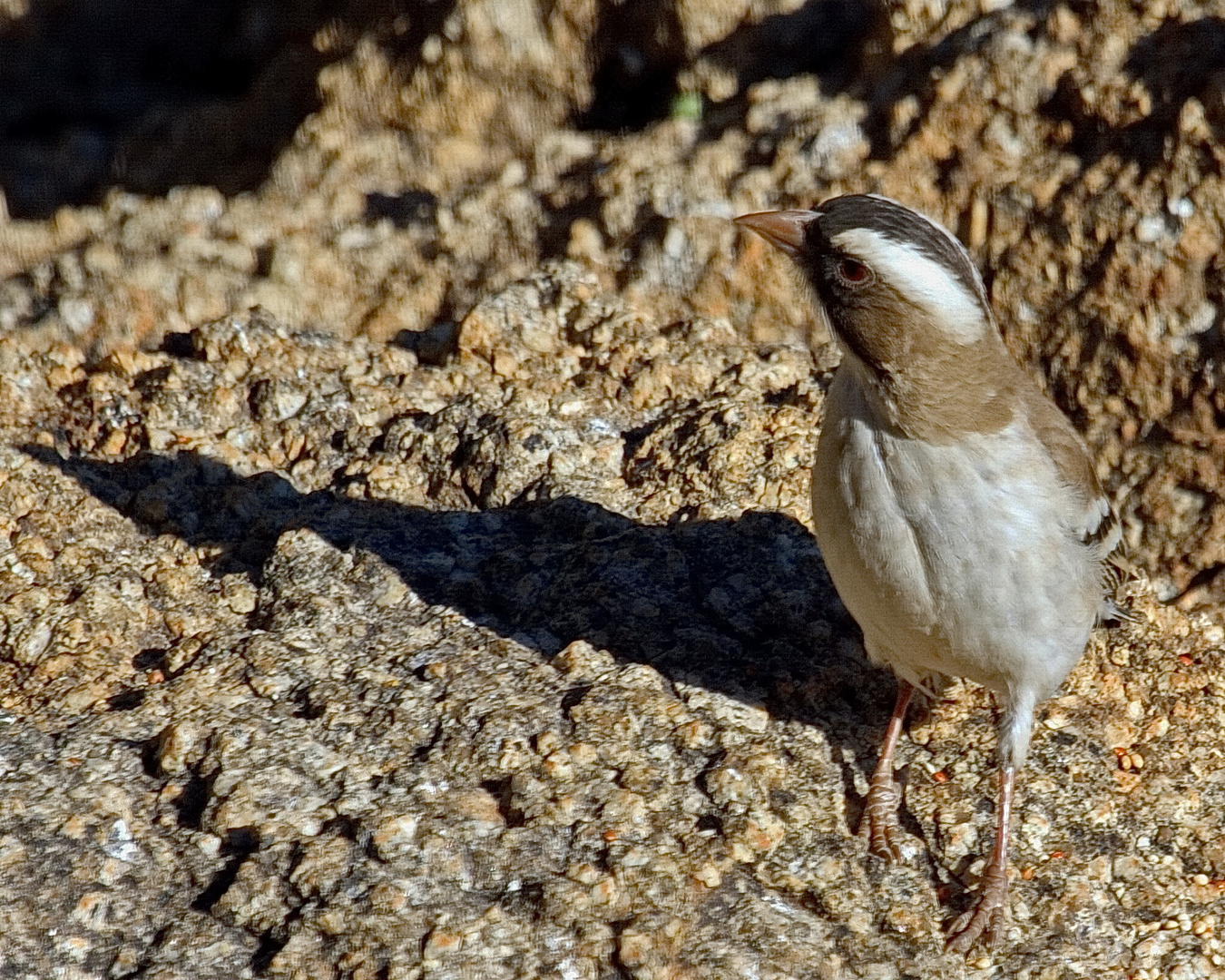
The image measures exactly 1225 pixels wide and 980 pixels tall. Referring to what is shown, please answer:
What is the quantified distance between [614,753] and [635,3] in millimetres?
4916

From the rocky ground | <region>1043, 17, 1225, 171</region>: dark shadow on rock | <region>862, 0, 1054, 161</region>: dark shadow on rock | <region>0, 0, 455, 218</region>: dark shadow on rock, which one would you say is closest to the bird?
the rocky ground

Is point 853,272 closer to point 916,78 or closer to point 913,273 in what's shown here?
point 913,273

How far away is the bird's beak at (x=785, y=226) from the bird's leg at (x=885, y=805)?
169cm

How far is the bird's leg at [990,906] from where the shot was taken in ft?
16.3

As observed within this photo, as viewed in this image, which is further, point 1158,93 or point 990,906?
point 1158,93

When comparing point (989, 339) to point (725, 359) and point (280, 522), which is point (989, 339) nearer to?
point (725, 359)

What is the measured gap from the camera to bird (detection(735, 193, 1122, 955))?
4961 mm

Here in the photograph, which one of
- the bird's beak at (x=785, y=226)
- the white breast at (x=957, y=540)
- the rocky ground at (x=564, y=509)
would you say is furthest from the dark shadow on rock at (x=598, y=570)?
the bird's beak at (x=785, y=226)

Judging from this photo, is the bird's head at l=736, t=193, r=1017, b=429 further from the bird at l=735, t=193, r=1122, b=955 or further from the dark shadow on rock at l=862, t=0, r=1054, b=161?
the dark shadow on rock at l=862, t=0, r=1054, b=161

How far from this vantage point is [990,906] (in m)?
5.01

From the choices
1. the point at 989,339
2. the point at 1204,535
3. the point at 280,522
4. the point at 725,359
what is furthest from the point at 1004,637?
the point at 280,522

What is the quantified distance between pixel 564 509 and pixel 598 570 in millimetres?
424

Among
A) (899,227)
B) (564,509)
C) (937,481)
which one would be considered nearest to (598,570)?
(564,509)

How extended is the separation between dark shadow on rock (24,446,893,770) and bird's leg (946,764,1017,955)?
2.04 feet
